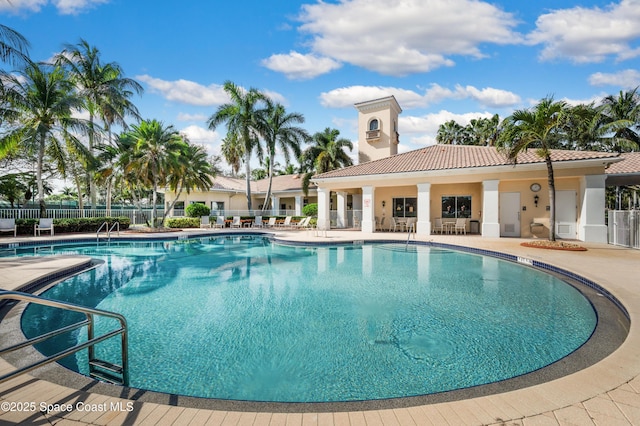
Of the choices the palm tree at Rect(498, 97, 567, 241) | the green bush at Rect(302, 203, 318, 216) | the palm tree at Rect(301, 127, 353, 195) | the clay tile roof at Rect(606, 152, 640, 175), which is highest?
the palm tree at Rect(301, 127, 353, 195)

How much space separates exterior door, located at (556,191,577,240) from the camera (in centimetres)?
1541

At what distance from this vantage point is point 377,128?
86.6 ft

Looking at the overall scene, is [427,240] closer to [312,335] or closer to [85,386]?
[312,335]

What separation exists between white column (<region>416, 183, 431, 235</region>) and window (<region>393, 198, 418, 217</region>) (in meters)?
2.59

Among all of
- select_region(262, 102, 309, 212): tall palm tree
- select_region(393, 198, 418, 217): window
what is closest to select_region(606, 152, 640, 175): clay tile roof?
select_region(393, 198, 418, 217): window

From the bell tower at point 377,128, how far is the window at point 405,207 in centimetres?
652

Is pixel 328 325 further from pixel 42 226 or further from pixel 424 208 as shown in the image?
pixel 42 226

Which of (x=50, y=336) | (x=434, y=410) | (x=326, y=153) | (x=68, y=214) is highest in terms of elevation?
(x=326, y=153)

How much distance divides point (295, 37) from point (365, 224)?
36.9 feet

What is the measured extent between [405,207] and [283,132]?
41.5 ft

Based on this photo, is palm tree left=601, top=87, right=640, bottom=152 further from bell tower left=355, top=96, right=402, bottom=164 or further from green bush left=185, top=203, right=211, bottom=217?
green bush left=185, top=203, right=211, bottom=217

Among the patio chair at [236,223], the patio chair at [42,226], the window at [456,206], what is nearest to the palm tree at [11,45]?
the patio chair at [42,226]

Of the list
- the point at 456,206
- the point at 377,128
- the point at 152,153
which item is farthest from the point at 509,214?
the point at 152,153

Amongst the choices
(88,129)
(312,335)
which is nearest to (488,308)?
(312,335)
